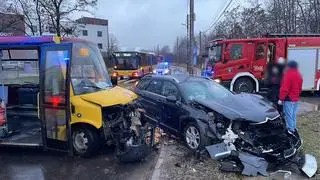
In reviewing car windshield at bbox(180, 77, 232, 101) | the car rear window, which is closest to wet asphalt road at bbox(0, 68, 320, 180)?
car windshield at bbox(180, 77, 232, 101)

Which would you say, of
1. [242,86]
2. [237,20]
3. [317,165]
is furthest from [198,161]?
[237,20]

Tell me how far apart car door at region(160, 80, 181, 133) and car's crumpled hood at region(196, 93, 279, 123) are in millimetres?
763

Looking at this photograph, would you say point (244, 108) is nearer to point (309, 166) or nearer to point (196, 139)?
point (196, 139)

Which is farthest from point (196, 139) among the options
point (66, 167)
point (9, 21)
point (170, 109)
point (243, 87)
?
point (9, 21)

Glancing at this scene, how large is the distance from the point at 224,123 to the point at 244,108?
49 cm

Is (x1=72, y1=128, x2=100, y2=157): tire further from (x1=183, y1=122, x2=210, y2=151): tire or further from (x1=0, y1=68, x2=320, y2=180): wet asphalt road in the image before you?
(x1=183, y1=122, x2=210, y2=151): tire

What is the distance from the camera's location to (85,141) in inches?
311

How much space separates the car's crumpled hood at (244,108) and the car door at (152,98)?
162 cm

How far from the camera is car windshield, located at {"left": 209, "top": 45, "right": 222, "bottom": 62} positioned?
1916cm

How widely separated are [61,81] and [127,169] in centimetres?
212

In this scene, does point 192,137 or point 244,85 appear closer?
point 192,137

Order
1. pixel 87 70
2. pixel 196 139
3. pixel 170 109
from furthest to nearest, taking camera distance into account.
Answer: pixel 170 109
pixel 87 70
pixel 196 139

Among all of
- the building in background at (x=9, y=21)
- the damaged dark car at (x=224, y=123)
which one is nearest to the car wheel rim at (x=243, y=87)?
the damaged dark car at (x=224, y=123)

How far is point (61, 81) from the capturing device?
7664 millimetres
